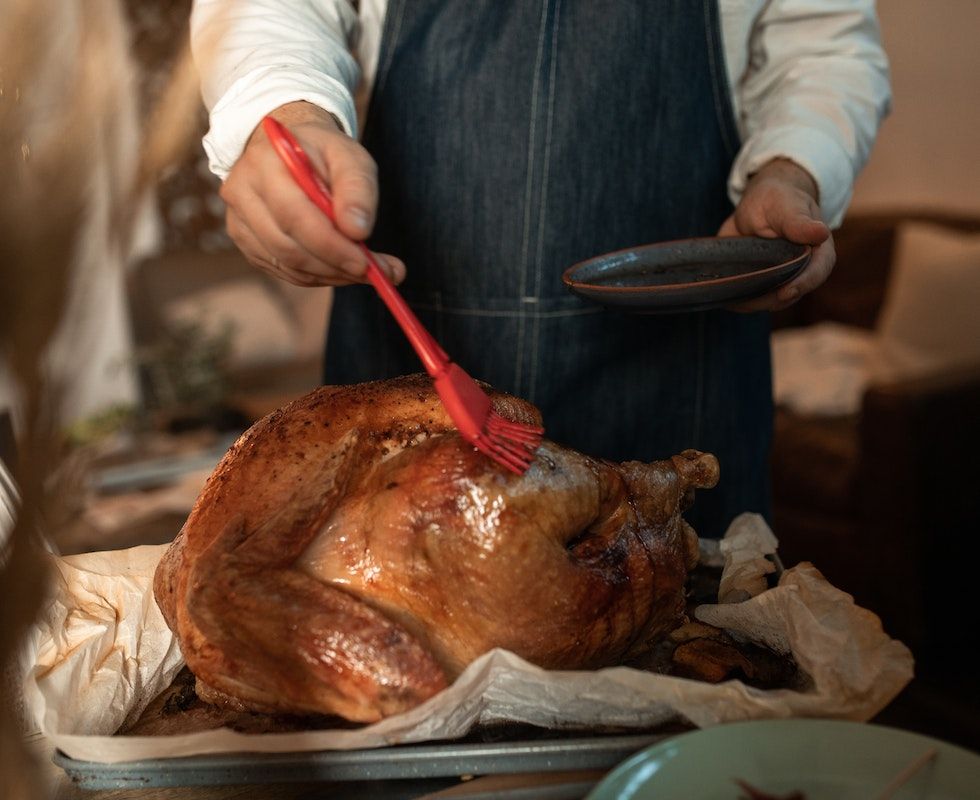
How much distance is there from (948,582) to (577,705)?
2096 millimetres

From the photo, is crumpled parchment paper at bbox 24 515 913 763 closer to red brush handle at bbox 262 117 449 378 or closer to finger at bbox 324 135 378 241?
red brush handle at bbox 262 117 449 378

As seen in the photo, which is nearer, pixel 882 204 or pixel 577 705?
pixel 577 705

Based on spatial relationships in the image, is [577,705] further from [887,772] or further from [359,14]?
[359,14]

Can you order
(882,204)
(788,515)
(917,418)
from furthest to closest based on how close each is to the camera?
(882,204), (788,515), (917,418)

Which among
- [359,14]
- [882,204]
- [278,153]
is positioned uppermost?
[359,14]

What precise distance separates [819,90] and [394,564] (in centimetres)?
99

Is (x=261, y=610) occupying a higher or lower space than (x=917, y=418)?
higher

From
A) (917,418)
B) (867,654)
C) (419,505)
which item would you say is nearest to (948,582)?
(917,418)

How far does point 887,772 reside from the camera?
594 millimetres

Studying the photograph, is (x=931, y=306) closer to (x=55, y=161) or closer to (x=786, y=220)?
(x=786, y=220)

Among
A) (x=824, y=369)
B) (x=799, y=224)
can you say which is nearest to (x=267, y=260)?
(x=799, y=224)

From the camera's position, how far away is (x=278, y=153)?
789 mm

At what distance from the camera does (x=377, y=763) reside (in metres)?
0.70

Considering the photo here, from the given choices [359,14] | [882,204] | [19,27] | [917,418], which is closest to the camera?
[19,27]
